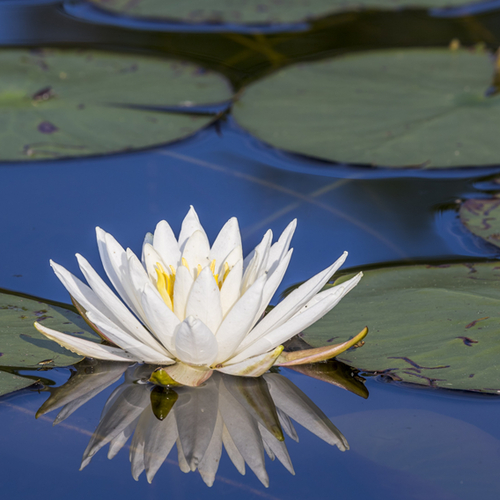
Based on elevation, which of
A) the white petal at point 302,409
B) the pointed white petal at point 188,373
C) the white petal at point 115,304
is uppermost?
the white petal at point 115,304

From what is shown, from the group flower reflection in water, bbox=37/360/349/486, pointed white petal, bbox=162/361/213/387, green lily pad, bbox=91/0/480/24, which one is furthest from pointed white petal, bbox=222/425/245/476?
green lily pad, bbox=91/0/480/24

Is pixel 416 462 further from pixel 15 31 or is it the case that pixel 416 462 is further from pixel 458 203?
pixel 15 31

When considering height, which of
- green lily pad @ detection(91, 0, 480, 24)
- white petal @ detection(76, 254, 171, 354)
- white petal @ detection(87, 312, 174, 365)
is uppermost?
green lily pad @ detection(91, 0, 480, 24)

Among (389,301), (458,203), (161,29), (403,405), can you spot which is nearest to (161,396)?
(403,405)

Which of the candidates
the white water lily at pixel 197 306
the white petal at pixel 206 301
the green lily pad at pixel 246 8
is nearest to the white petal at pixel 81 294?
the white water lily at pixel 197 306

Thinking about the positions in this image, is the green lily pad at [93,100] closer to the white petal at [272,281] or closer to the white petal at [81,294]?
the white petal at [81,294]

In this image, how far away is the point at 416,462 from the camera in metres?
1.49

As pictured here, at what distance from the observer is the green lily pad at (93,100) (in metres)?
3.15

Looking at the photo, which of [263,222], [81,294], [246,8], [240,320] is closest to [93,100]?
[263,222]

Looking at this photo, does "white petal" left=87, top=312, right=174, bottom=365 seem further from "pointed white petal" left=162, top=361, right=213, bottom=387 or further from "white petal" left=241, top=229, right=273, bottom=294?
"white petal" left=241, top=229, right=273, bottom=294

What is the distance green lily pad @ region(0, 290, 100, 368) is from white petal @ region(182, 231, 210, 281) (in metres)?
0.41

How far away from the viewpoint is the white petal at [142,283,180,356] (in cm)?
150

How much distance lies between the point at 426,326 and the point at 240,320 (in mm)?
660

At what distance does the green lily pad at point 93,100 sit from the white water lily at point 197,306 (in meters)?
1.54
